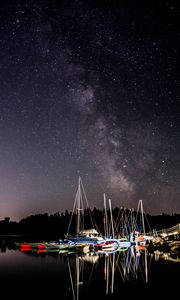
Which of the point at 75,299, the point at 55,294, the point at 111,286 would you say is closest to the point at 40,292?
the point at 55,294

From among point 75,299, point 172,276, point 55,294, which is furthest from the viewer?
point 172,276

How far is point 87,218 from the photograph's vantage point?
538 ft

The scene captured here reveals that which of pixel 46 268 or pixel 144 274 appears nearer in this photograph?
pixel 144 274

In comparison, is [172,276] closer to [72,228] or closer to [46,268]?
[46,268]

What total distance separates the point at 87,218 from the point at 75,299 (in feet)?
496

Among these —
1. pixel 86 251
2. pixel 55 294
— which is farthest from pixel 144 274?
pixel 86 251

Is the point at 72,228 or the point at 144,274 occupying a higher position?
the point at 144,274

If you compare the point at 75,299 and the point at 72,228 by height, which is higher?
the point at 75,299

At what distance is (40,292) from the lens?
1773cm

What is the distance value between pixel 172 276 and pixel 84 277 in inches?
253

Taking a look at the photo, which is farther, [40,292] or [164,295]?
[40,292]

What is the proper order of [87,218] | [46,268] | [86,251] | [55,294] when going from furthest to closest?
[87,218], [86,251], [46,268], [55,294]

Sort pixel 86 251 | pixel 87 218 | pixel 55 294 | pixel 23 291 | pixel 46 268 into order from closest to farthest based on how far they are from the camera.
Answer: pixel 55 294 < pixel 23 291 < pixel 46 268 < pixel 86 251 < pixel 87 218

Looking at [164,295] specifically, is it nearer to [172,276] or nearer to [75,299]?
[75,299]
